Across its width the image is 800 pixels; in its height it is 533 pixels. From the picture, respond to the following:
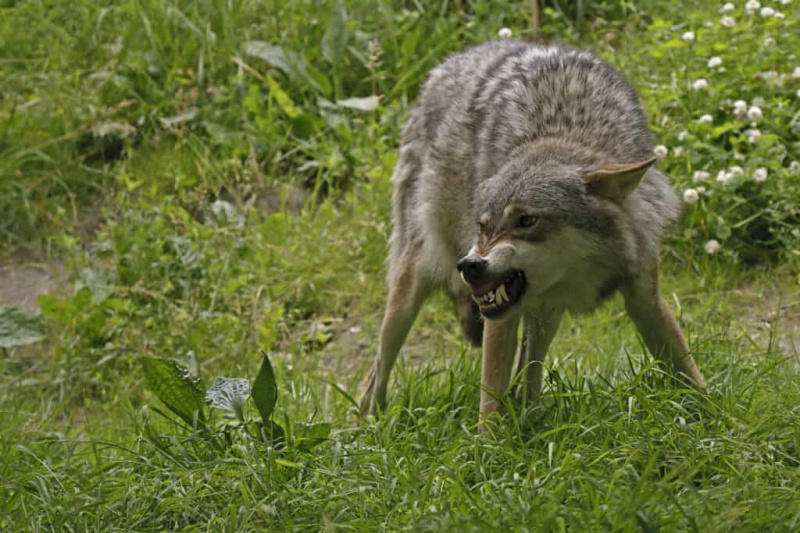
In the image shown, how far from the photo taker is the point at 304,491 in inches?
145

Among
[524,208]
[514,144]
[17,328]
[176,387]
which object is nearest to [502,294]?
[524,208]

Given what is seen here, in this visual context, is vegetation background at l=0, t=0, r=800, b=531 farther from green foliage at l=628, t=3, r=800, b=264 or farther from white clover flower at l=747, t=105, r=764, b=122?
white clover flower at l=747, t=105, r=764, b=122

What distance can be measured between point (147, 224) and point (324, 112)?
63.4 inches

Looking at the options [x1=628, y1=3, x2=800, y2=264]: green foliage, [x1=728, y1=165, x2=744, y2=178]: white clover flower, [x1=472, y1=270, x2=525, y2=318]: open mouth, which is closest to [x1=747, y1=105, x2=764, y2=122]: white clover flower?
[x1=628, y1=3, x2=800, y2=264]: green foliage

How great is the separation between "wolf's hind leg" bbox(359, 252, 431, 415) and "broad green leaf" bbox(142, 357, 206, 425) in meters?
1.01

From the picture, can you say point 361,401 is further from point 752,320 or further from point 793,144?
point 793,144

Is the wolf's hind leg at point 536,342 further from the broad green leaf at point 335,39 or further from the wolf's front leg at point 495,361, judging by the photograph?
the broad green leaf at point 335,39

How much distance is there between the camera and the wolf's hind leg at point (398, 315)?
495 centimetres

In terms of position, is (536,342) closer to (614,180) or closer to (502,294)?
(502,294)

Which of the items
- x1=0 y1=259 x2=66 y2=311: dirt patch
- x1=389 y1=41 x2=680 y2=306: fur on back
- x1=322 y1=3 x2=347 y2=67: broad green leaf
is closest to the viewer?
x1=389 y1=41 x2=680 y2=306: fur on back

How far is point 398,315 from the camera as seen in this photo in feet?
16.3

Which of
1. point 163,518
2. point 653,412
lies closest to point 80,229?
point 163,518

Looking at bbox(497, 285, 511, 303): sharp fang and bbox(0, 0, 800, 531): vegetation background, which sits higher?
bbox(497, 285, 511, 303): sharp fang

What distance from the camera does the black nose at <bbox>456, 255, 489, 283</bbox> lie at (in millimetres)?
3711
